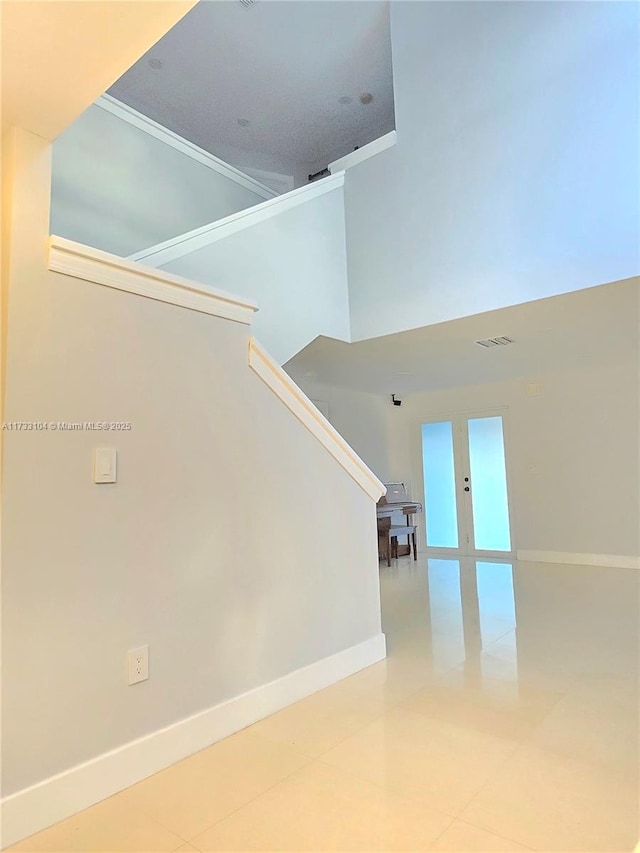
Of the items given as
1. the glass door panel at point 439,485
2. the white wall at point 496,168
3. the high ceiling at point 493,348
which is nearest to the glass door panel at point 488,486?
the glass door panel at point 439,485

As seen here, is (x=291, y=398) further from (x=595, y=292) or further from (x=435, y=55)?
(x=435, y=55)

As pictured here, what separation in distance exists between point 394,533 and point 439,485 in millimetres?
1236

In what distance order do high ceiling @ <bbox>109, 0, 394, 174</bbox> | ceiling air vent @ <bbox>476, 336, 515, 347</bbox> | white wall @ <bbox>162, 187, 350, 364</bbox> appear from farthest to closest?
1. high ceiling @ <bbox>109, 0, 394, 174</bbox>
2. ceiling air vent @ <bbox>476, 336, 515, 347</bbox>
3. white wall @ <bbox>162, 187, 350, 364</bbox>

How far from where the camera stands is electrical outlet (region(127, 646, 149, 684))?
184 centimetres

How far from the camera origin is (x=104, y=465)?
1.82 meters

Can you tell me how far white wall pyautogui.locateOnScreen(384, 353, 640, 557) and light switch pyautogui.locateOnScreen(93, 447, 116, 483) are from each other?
18.8 ft

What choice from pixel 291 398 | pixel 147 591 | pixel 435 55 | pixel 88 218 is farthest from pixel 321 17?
pixel 147 591

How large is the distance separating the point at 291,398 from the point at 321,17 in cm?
470

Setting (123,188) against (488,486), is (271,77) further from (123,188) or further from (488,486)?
(488,486)

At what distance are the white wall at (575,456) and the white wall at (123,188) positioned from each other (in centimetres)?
440

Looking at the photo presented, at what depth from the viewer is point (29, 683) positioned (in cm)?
158

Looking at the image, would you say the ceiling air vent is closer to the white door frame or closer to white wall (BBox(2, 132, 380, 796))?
the white door frame

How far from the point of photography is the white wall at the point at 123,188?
371cm

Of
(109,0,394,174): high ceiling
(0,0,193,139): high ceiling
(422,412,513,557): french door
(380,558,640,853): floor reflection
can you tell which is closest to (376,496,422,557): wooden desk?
(422,412,513,557): french door
